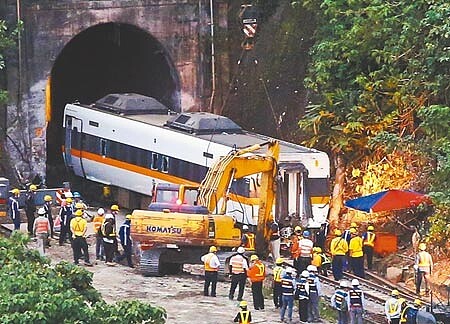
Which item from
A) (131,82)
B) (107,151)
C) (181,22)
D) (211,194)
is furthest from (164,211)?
(131,82)

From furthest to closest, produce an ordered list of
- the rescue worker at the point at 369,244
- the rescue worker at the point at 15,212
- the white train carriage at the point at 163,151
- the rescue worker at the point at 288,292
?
the rescue worker at the point at 15,212
the white train carriage at the point at 163,151
the rescue worker at the point at 369,244
the rescue worker at the point at 288,292

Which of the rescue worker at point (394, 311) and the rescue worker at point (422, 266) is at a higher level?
the rescue worker at point (394, 311)

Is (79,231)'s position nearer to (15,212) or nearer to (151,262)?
(151,262)

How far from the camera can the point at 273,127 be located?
36906 millimetres

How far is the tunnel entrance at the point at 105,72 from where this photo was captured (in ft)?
132

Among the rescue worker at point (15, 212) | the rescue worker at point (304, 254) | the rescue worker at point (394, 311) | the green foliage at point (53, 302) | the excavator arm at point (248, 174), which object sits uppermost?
the green foliage at point (53, 302)

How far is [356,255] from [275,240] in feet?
6.28

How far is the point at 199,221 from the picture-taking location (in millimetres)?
26375

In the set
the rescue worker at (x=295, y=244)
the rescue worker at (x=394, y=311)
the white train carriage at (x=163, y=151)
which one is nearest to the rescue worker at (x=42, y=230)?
the white train carriage at (x=163, y=151)

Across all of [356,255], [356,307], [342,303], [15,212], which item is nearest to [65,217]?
[15,212]

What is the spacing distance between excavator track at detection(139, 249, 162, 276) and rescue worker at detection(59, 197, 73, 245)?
3170mm

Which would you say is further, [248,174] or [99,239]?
[99,239]

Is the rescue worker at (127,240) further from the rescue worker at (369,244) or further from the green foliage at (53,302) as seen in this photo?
the green foliage at (53,302)

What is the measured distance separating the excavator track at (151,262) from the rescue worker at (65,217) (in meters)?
3.17
